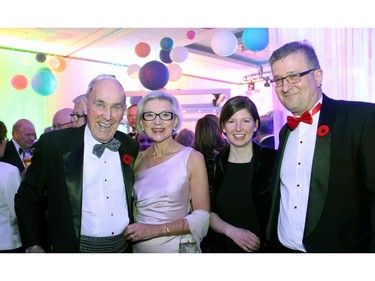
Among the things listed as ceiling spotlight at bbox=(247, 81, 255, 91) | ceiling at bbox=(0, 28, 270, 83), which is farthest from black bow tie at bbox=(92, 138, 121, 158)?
ceiling spotlight at bbox=(247, 81, 255, 91)

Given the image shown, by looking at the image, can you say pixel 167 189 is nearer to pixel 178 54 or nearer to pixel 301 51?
pixel 301 51

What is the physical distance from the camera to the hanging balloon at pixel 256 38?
16.4ft

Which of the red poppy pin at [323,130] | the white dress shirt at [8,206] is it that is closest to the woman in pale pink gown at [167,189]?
the red poppy pin at [323,130]

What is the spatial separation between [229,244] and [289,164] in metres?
0.73

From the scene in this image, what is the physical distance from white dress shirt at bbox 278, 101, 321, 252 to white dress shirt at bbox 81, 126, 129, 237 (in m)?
0.86

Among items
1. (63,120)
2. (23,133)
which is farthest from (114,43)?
(63,120)

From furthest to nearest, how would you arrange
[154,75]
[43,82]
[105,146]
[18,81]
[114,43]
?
1. [114,43]
2. [18,81]
3. [43,82]
4. [154,75]
5. [105,146]

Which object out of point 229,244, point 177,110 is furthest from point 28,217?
point 229,244

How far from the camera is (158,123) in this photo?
201 centimetres

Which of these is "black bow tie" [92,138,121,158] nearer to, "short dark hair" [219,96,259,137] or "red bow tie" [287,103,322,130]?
"short dark hair" [219,96,259,137]

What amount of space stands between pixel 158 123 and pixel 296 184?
0.86 m

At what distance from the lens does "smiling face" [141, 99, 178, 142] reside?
2.01m

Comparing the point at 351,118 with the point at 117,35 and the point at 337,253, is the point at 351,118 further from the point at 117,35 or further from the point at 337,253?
the point at 117,35

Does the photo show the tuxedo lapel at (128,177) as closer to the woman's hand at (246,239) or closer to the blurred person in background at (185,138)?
the woman's hand at (246,239)
